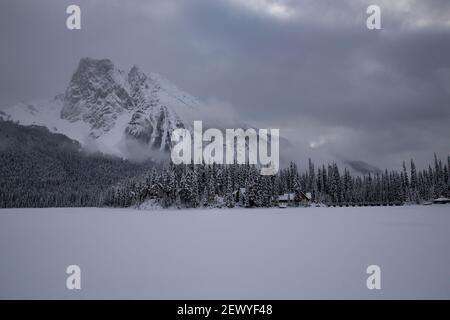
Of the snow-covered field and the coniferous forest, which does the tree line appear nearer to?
the coniferous forest

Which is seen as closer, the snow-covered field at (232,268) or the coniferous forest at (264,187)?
the snow-covered field at (232,268)

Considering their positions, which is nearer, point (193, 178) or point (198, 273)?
point (198, 273)

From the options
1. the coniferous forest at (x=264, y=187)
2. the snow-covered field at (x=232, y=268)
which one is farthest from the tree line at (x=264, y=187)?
the snow-covered field at (x=232, y=268)

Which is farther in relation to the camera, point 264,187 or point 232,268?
point 264,187

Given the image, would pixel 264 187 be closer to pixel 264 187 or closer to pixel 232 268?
pixel 264 187

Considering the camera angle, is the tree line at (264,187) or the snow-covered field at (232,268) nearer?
the snow-covered field at (232,268)

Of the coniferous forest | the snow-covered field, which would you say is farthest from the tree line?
the snow-covered field

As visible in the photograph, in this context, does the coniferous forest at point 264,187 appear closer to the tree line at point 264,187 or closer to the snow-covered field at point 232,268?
the tree line at point 264,187

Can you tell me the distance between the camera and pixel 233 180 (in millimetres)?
137375

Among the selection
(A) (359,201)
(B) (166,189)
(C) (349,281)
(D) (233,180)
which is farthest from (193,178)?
(C) (349,281)

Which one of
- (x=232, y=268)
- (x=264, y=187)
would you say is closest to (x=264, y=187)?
(x=264, y=187)

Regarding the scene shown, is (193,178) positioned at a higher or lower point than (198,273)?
higher
